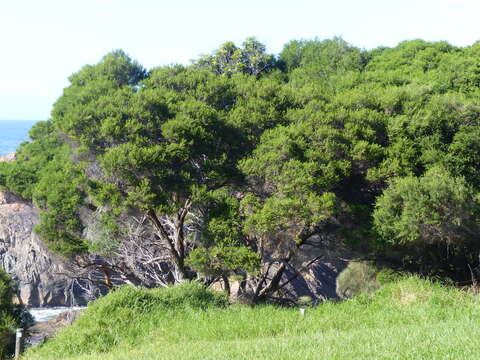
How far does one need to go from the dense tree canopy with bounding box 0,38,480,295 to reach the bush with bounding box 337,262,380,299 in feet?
10.4

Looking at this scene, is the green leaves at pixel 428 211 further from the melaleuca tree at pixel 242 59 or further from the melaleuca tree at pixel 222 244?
the melaleuca tree at pixel 242 59

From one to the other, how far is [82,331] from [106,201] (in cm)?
472

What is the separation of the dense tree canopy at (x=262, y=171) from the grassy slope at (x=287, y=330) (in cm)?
202

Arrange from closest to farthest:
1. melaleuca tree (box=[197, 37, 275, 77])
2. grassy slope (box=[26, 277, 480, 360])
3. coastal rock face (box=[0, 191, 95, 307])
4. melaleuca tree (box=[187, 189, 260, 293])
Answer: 1. grassy slope (box=[26, 277, 480, 360])
2. melaleuca tree (box=[187, 189, 260, 293])
3. melaleuca tree (box=[197, 37, 275, 77])
4. coastal rock face (box=[0, 191, 95, 307])

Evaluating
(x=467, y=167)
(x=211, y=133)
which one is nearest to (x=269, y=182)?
(x=211, y=133)

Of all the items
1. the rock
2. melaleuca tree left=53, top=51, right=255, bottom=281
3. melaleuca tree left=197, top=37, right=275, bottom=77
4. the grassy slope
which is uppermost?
melaleuca tree left=197, top=37, right=275, bottom=77

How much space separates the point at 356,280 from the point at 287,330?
10.2 m

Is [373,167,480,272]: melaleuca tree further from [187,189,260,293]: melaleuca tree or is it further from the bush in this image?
the bush

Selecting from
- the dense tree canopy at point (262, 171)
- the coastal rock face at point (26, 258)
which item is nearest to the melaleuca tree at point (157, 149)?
the dense tree canopy at point (262, 171)

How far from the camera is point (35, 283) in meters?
25.5

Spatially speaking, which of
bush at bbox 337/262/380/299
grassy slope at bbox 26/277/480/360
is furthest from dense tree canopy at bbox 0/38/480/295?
bush at bbox 337/262/380/299

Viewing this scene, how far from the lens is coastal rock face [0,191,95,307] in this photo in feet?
83.0

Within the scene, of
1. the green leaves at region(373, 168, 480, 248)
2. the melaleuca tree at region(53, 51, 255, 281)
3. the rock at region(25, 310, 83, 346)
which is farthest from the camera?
the rock at region(25, 310, 83, 346)

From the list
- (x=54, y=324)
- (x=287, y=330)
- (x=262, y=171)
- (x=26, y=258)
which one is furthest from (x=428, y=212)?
(x=26, y=258)
